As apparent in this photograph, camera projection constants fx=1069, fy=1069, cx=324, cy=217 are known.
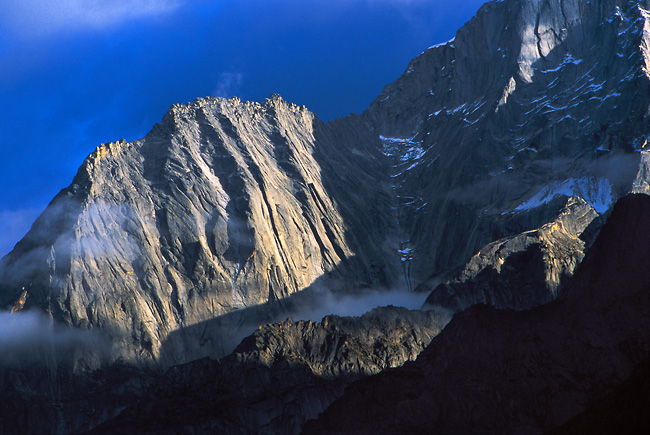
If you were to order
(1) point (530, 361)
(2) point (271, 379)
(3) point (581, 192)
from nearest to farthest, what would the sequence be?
(1) point (530, 361) → (2) point (271, 379) → (3) point (581, 192)

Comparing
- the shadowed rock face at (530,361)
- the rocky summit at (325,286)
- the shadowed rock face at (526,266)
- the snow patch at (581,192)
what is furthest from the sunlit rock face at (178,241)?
the snow patch at (581,192)

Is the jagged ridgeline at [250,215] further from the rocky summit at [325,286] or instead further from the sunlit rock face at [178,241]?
the rocky summit at [325,286]

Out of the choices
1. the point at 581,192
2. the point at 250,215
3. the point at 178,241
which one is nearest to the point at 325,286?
the point at 250,215

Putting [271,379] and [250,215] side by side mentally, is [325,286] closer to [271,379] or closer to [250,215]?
[250,215]

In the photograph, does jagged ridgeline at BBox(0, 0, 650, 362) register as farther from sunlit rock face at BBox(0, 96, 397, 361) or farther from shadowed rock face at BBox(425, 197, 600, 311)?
shadowed rock face at BBox(425, 197, 600, 311)

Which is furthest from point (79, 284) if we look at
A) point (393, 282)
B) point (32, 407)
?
point (393, 282)

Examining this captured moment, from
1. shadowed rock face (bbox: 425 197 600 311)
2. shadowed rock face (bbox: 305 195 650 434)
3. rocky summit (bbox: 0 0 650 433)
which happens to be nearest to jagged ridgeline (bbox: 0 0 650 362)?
rocky summit (bbox: 0 0 650 433)
